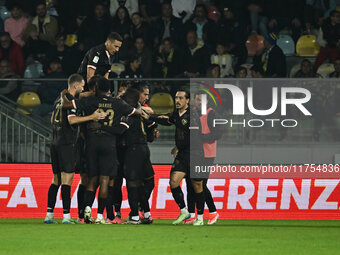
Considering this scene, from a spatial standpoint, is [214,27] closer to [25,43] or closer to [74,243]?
[25,43]

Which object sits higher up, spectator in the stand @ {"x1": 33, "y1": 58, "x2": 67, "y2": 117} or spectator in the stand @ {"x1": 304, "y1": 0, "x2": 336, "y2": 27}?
spectator in the stand @ {"x1": 304, "y1": 0, "x2": 336, "y2": 27}

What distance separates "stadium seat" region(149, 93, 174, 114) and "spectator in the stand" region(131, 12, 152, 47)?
3681mm

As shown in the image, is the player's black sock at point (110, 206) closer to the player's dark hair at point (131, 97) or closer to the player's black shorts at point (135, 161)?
the player's black shorts at point (135, 161)

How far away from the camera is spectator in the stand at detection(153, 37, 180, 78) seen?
56.4 feet

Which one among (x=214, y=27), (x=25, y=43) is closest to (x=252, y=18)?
(x=214, y=27)

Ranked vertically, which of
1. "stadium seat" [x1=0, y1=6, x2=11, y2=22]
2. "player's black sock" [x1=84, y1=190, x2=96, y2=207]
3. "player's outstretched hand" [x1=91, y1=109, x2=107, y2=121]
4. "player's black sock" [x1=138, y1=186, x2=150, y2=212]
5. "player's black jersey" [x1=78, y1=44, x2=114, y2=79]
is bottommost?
"player's black sock" [x1=138, y1=186, x2=150, y2=212]

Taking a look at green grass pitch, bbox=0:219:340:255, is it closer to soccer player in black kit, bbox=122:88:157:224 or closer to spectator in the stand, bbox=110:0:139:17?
soccer player in black kit, bbox=122:88:157:224

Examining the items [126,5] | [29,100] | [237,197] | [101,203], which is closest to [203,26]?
[126,5]

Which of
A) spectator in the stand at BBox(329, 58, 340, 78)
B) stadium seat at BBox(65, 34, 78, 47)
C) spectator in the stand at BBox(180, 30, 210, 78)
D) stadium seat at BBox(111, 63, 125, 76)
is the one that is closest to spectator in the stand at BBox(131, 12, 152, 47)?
stadium seat at BBox(111, 63, 125, 76)

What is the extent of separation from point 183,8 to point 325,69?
386cm

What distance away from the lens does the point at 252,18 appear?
19.0 metres

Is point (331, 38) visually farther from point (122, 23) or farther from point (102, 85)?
point (102, 85)

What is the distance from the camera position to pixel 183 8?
62.6 ft

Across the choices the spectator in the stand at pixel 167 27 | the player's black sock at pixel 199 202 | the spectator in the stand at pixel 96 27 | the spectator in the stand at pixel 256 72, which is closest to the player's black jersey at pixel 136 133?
the player's black sock at pixel 199 202
